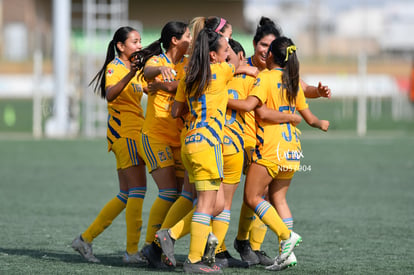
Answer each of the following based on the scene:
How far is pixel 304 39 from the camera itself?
66312 mm

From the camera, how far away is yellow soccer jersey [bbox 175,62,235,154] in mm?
5289

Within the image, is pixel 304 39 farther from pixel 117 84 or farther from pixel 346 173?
pixel 117 84

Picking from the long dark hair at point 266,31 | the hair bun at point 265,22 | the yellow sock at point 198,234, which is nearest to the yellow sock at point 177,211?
the yellow sock at point 198,234

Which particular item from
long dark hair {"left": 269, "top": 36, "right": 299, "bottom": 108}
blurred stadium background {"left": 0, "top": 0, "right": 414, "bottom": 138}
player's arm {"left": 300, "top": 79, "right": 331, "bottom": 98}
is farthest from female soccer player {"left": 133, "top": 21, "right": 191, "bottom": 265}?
blurred stadium background {"left": 0, "top": 0, "right": 414, "bottom": 138}

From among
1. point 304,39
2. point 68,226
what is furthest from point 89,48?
point 304,39

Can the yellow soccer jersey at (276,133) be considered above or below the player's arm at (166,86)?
below

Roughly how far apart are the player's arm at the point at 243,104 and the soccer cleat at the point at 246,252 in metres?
1.25

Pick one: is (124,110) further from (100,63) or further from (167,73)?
(100,63)

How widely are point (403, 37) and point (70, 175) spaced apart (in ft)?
158

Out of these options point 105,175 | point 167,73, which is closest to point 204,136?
point 167,73

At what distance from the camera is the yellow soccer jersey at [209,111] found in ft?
17.4

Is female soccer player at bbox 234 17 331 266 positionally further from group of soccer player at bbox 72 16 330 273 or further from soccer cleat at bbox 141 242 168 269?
soccer cleat at bbox 141 242 168 269

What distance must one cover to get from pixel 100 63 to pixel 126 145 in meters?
18.3

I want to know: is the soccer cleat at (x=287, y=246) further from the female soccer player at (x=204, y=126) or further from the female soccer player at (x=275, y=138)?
the female soccer player at (x=204, y=126)
